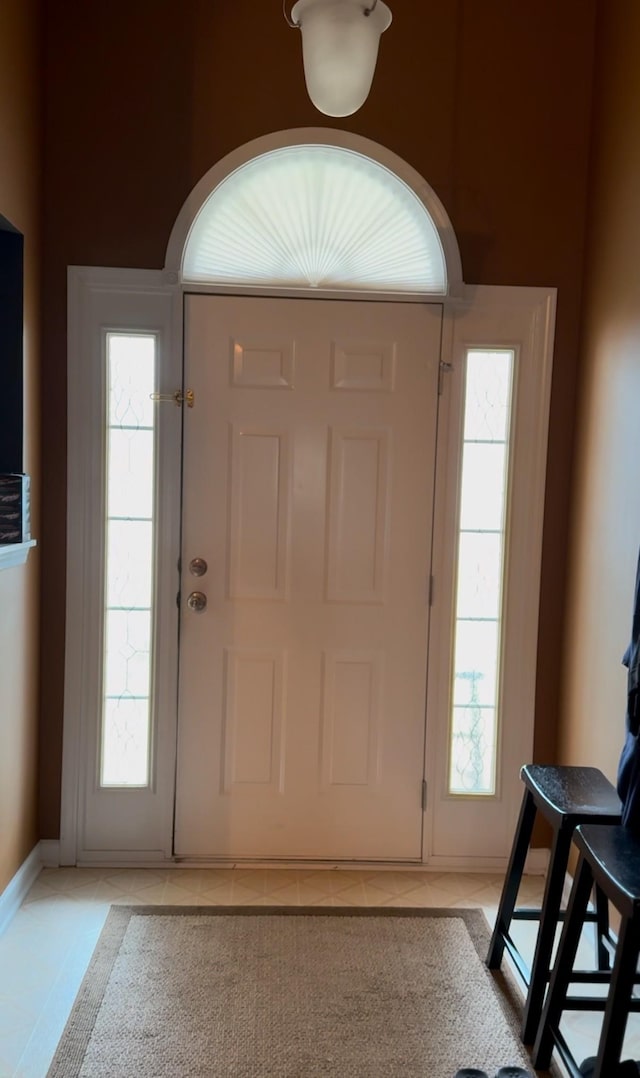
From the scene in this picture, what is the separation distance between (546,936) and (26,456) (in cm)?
196

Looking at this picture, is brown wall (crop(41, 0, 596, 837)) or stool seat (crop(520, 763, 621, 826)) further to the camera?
brown wall (crop(41, 0, 596, 837))

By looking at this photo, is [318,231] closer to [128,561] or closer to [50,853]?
[128,561]

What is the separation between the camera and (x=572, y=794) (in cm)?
200

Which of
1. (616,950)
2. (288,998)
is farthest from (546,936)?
(288,998)

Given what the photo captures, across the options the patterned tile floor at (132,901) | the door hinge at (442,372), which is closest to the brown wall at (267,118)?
the door hinge at (442,372)

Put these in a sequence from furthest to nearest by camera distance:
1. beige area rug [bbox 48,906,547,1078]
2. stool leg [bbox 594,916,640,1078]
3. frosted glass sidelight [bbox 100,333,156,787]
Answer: frosted glass sidelight [bbox 100,333,156,787]
beige area rug [bbox 48,906,547,1078]
stool leg [bbox 594,916,640,1078]

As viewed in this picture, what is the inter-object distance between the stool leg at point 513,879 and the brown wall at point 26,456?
144 centimetres

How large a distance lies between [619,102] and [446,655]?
182 centimetres

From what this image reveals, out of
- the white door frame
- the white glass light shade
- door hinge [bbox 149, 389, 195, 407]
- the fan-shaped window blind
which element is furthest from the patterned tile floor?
the white glass light shade

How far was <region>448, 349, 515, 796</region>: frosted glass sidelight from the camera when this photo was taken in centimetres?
277

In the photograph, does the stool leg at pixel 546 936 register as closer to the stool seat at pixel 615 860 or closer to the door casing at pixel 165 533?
the stool seat at pixel 615 860

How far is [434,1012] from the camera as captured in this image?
2.05m

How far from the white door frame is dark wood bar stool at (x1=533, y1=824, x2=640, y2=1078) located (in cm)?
101

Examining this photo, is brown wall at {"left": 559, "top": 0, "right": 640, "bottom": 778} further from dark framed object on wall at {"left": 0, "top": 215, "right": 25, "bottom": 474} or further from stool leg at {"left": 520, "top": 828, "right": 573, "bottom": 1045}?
dark framed object on wall at {"left": 0, "top": 215, "right": 25, "bottom": 474}
